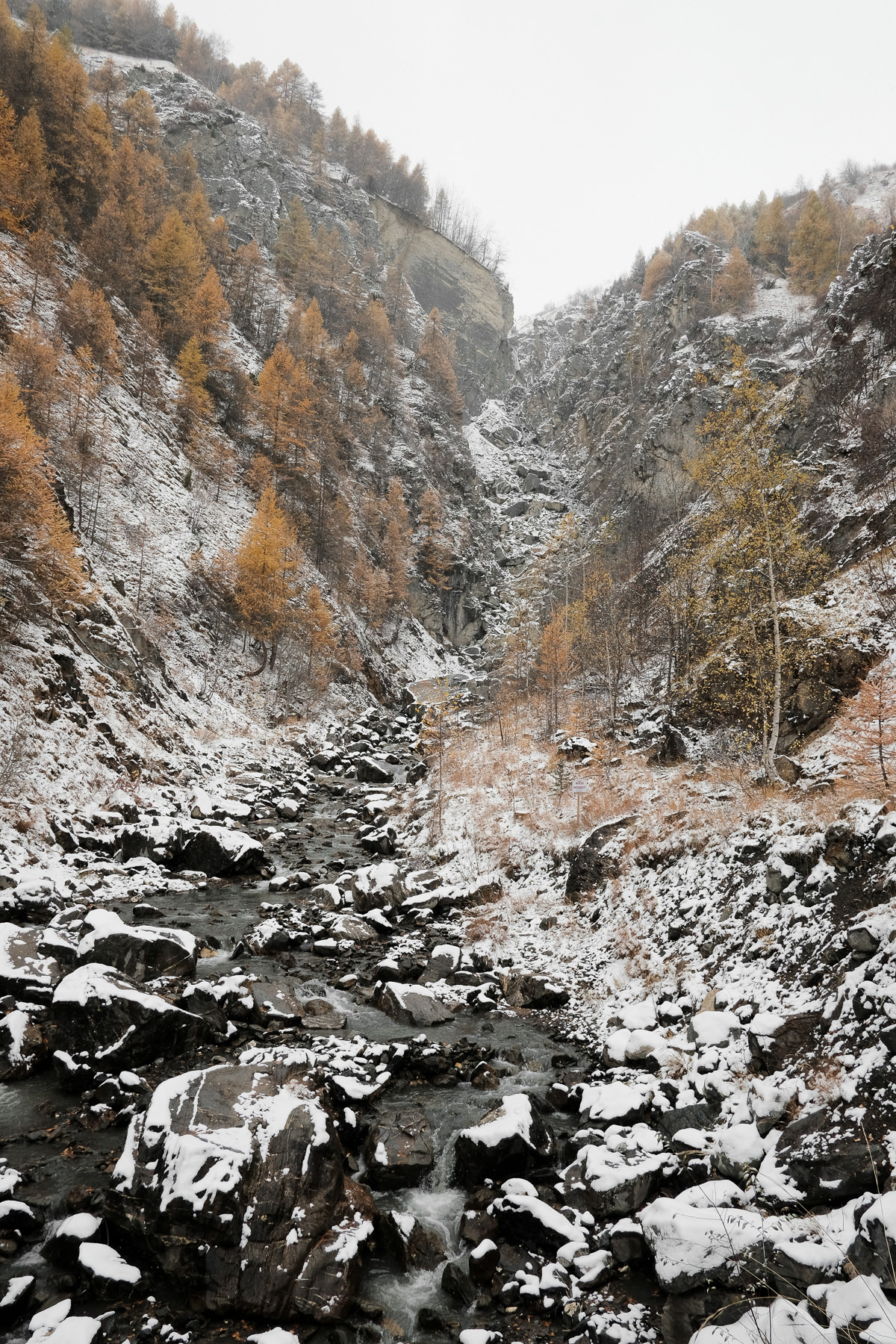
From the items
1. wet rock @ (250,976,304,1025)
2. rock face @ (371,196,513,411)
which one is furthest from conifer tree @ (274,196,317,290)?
wet rock @ (250,976,304,1025)

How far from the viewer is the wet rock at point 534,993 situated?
465 inches

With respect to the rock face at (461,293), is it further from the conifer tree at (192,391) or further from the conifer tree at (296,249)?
the conifer tree at (192,391)

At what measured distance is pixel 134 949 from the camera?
35.7ft

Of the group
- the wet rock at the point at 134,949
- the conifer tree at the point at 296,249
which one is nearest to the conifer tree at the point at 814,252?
the conifer tree at the point at 296,249

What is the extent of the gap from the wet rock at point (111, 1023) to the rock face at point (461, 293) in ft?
359

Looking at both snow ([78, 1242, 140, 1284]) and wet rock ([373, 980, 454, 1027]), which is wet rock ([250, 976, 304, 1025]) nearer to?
wet rock ([373, 980, 454, 1027])

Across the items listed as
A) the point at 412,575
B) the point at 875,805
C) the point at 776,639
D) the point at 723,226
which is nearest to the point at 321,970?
the point at 875,805

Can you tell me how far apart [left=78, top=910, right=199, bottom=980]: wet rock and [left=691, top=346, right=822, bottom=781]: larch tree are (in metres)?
13.2

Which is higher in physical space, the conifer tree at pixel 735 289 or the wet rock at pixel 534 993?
the conifer tree at pixel 735 289

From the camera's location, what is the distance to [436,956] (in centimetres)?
1338

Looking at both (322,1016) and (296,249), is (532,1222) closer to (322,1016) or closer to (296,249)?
(322,1016)

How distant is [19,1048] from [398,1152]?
5808mm

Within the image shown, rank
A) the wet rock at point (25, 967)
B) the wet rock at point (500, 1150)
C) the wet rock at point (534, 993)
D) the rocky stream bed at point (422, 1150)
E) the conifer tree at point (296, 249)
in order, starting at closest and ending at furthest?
the rocky stream bed at point (422, 1150) → the wet rock at point (500, 1150) → the wet rock at point (25, 967) → the wet rock at point (534, 993) → the conifer tree at point (296, 249)

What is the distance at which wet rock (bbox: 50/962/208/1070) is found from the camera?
8.89m
